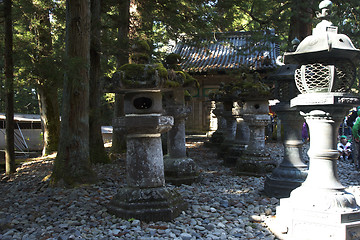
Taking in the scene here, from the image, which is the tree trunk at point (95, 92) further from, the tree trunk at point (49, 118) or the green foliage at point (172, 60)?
the tree trunk at point (49, 118)

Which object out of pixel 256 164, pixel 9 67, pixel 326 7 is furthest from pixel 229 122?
pixel 326 7

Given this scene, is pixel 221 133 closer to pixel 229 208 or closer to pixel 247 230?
pixel 229 208

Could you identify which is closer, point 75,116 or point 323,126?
point 323,126

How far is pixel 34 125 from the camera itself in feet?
54.0

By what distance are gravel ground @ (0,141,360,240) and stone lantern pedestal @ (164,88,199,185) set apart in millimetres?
216

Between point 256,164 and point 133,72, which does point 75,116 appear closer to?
point 133,72

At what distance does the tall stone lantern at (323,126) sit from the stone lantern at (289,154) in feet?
5.29

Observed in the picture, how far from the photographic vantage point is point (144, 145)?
161 inches

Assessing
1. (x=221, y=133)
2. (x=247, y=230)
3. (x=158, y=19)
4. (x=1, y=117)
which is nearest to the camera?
(x=247, y=230)

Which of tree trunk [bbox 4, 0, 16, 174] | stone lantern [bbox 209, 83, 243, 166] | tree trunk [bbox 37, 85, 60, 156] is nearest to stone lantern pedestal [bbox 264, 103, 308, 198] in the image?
stone lantern [bbox 209, 83, 243, 166]

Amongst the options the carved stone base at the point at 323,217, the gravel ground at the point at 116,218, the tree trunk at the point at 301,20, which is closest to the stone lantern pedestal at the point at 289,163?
the gravel ground at the point at 116,218

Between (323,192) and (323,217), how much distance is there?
0.88 feet

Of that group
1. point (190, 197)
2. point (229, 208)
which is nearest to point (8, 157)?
point (190, 197)

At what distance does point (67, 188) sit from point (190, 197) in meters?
2.10
